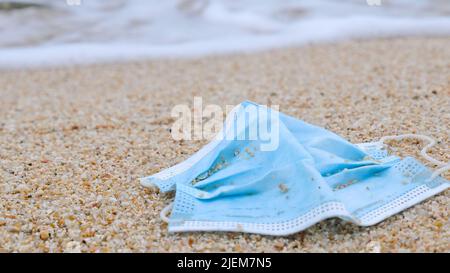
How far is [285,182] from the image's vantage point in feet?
7.31

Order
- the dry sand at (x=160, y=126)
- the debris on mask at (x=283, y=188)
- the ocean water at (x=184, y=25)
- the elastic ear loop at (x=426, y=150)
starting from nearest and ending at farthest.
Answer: the dry sand at (x=160, y=126), the debris on mask at (x=283, y=188), the elastic ear loop at (x=426, y=150), the ocean water at (x=184, y=25)

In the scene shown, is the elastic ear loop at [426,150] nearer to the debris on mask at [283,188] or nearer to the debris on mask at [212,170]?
the debris on mask at [283,188]

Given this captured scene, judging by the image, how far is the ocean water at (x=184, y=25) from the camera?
19.3ft

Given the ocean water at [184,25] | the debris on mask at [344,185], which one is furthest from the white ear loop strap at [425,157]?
the ocean water at [184,25]

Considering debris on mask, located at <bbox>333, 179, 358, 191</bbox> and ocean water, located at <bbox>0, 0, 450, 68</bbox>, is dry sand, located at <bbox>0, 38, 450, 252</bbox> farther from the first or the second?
ocean water, located at <bbox>0, 0, 450, 68</bbox>

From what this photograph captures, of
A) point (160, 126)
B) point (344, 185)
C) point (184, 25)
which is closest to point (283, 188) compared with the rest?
point (344, 185)

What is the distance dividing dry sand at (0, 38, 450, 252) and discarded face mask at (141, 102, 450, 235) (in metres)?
0.06

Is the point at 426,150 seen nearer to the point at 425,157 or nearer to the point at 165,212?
the point at 425,157

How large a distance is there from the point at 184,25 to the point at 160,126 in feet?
13.0

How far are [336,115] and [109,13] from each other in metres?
5.36

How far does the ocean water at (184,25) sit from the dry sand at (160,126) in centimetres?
49
